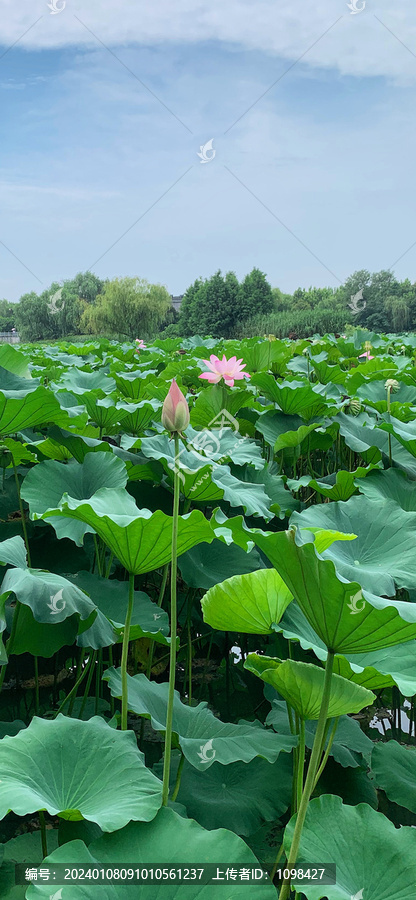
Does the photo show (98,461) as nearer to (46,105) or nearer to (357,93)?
(357,93)

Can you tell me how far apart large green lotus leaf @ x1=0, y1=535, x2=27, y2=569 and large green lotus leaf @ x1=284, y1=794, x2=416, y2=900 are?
0.53 m

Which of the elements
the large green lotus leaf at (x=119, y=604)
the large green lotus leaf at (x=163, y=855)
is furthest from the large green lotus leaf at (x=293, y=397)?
the large green lotus leaf at (x=163, y=855)

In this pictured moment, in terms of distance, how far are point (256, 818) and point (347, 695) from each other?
0.39 meters

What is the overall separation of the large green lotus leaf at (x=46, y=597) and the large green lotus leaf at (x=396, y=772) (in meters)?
0.54

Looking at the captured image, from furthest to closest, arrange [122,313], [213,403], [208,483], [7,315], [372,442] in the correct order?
[7,315]
[122,313]
[213,403]
[372,442]
[208,483]

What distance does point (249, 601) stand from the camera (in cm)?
80

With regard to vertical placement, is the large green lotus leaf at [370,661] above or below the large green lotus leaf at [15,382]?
below

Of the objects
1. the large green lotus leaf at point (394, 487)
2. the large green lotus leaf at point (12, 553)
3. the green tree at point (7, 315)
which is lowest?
the large green lotus leaf at point (12, 553)

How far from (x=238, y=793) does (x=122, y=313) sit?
38.5 meters

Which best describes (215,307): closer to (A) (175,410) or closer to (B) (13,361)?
(B) (13,361)

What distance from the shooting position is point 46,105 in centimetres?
3941

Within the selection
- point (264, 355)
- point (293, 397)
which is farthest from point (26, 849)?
point (264, 355)

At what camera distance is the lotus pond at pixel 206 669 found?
651mm

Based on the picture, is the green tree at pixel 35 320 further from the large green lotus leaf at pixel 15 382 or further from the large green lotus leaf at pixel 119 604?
the large green lotus leaf at pixel 119 604
